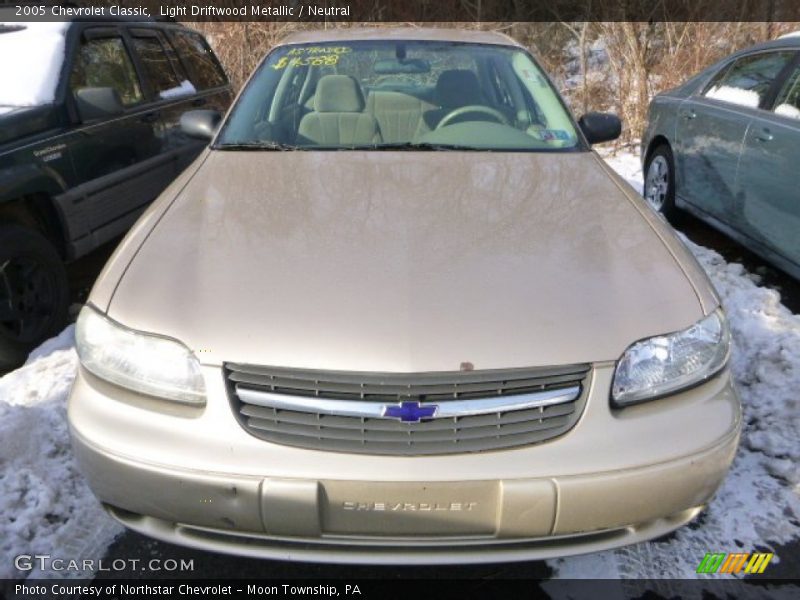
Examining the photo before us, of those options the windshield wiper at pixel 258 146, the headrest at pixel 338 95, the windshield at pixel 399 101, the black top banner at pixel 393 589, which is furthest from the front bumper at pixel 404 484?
the headrest at pixel 338 95

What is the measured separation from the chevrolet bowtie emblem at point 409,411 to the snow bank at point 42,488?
1.25 meters

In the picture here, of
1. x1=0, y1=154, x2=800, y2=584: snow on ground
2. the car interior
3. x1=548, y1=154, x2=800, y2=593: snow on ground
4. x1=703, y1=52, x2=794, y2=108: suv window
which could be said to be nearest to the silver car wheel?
x1=703, y1=52, x2=794, y2=108: suv window

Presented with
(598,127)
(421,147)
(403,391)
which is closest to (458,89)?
(421,147)

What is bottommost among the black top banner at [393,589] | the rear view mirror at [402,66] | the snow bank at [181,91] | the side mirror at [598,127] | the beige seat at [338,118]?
the black top banner at [393,589]

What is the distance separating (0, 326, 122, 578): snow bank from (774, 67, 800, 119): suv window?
414 cm

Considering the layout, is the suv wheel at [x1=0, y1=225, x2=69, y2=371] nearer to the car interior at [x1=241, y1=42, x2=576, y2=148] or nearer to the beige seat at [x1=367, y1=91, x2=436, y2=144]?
the car interior at [x1=241, y1=42, x2=576, y2=148]

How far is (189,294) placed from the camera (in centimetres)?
183

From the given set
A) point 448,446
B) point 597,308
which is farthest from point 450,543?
point 597,308

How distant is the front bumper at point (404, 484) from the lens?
1611 mm

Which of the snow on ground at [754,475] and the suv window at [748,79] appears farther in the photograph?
the suv window at [748,79]

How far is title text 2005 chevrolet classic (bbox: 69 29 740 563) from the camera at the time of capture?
162 cm

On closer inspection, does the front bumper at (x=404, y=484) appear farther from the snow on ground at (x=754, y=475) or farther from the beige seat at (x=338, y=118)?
the beige seat at (x=338, y=118)

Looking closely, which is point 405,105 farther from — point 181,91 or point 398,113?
point 181,91

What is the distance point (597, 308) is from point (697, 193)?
3513 millimetres
